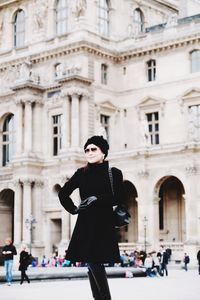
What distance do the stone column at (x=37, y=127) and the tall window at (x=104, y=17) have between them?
8244 millimetres

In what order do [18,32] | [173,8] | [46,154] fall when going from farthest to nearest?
[173,8]
[18,32]
[46,154]

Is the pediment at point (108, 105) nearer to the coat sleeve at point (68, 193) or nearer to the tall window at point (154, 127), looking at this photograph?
the tall window at point (154, 127)

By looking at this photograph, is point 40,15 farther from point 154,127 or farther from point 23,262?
point 23,262

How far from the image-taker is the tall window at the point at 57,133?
182 feet

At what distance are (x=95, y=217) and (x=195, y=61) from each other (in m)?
46.2

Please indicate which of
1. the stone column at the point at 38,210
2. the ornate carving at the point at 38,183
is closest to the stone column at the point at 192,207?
the stone column at the point at 38,210

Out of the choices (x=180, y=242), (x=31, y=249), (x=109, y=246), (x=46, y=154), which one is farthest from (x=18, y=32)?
(x=109, y=246)

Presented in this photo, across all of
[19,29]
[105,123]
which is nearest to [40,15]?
[19,29]

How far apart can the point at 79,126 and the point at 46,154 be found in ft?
15.3

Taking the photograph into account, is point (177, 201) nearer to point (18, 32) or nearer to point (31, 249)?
point (31, 249)

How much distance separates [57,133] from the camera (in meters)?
55.8

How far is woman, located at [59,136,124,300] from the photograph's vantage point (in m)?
7.87

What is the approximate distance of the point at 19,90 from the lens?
185 ft

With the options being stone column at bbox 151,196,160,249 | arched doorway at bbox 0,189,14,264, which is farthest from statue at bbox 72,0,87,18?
stone column at bbox 151,196,160,249
